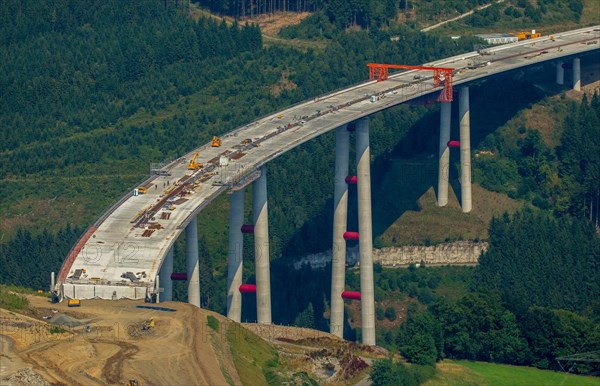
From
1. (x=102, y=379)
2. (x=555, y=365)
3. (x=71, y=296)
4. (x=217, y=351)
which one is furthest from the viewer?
(x=555, y=365)

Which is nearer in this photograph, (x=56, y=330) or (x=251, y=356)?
(x=56, y=330)

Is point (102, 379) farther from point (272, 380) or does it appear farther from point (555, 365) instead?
point (555, 365)

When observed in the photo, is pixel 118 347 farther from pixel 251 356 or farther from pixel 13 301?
pixel 13 301

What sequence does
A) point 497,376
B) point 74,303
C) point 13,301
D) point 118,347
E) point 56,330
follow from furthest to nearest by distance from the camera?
1. point 497,376
2. point 13,301
3. point 74,303
4. point 56,330
5. point 118,347

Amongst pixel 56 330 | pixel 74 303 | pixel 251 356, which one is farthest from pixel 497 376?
pixel 56 330

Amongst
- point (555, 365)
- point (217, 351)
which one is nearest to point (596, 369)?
point (555, 365)

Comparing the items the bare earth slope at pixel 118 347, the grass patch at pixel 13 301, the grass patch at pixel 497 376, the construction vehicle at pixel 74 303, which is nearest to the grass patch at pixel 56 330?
the bare earth slope at pixel 118 347

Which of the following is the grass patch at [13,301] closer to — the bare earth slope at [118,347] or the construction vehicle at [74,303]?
the bare earth slope at [118,347]
